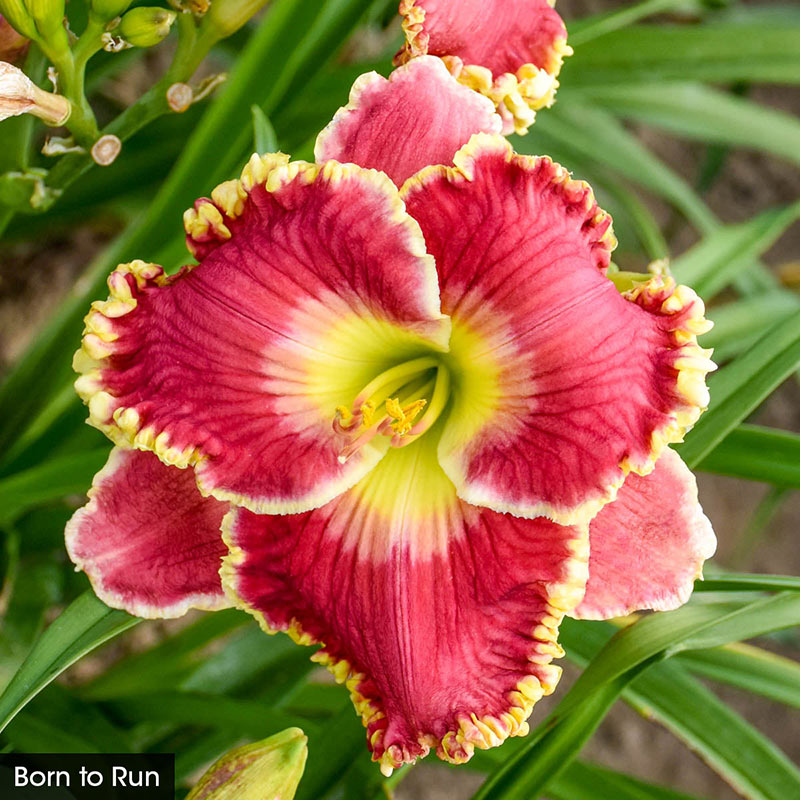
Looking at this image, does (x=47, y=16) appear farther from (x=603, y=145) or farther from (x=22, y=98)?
(x=603, y=145)

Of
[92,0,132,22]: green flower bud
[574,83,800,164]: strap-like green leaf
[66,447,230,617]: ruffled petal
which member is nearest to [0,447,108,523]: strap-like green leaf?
[66,447,230,617]: ruffled petal

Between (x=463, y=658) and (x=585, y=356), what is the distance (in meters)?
0.21

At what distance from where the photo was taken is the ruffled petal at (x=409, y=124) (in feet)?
1.94

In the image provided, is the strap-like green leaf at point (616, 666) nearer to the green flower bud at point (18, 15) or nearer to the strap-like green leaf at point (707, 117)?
the green flower bud at point (18, 15)

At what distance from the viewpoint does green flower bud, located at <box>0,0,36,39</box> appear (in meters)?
0.57

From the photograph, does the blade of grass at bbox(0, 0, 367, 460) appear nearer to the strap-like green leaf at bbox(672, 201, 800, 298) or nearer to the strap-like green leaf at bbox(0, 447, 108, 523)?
the strap-like green leaf at bbox(0, 447, 108, 523)

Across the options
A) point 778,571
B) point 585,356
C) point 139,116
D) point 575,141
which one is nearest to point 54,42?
point 139,116

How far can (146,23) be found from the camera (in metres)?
0.61

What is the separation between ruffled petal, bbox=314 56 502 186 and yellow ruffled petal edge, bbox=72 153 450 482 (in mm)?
55

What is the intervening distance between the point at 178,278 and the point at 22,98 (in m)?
0.15

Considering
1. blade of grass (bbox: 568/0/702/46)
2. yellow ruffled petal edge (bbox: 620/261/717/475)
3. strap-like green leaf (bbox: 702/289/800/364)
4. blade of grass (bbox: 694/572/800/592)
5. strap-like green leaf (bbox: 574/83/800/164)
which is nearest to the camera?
yellow ruffled petal edge (bbox: 620/261/717/475)

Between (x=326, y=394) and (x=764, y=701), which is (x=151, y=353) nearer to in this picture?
(x=326, y=394)

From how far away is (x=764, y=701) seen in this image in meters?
1.78

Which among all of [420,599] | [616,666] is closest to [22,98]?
[420,599]
